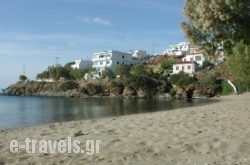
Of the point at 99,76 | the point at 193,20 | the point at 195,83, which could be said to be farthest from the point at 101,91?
the point at 193,20

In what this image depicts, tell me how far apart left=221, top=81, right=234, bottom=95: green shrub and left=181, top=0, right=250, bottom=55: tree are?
255ft

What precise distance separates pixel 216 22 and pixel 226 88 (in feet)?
277

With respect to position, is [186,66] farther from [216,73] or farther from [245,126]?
[245,126]

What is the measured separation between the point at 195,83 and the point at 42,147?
108 meters

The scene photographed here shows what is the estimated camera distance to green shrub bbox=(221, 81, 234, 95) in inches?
4122

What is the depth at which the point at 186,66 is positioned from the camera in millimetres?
134875

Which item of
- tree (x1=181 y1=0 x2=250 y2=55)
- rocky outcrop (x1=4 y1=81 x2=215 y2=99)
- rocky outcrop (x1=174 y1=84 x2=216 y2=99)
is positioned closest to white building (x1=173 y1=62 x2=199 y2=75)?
rocky outcrop (x1=4 y1=81 x2=215 y2=99)

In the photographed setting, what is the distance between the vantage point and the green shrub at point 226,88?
10470 centimetres

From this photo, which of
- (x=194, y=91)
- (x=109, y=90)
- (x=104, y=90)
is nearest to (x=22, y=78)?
(x=104, y=90)

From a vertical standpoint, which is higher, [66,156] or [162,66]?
[162,66]

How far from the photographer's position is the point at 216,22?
25.9 meters

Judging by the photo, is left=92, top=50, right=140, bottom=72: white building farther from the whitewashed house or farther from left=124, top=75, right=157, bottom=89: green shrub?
left=124, top=75, right=157, bottom=89: green shrub

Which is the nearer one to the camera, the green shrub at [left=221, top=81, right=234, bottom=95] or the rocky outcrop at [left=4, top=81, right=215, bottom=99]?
the green shrub at [left=221, top=81, right=234, bottom=95]

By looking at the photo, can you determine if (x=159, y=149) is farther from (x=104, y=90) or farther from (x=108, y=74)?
(x=108, y=74)
